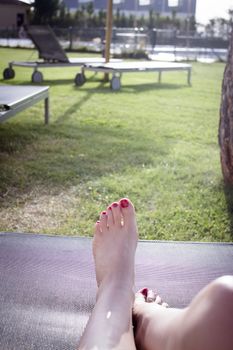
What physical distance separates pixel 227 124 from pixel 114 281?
155 centimetres

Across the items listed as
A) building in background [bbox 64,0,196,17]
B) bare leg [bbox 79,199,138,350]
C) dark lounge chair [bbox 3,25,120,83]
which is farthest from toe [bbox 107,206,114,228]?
dark lounge chair [bbox 3,25,120,83]

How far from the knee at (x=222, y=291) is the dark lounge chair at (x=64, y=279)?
37 cm

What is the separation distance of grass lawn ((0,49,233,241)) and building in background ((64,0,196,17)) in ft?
4.78

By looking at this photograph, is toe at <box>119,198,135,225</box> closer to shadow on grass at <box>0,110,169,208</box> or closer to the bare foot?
the bare foot

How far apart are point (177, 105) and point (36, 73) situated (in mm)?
1693

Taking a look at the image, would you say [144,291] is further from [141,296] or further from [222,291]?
[222,291]

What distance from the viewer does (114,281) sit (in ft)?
3.16

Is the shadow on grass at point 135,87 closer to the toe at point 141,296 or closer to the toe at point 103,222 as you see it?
the toe at point 103,222

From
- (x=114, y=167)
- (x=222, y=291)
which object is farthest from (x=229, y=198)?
(x=222, y=291)

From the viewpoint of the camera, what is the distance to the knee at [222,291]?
617mm

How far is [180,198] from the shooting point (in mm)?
2287

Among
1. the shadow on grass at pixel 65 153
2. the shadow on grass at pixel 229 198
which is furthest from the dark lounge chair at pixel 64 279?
the shadow on grass at pixel 65 153

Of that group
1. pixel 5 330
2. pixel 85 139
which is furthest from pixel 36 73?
pixel 5 330

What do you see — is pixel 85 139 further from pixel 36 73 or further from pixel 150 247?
pixel 36 73
